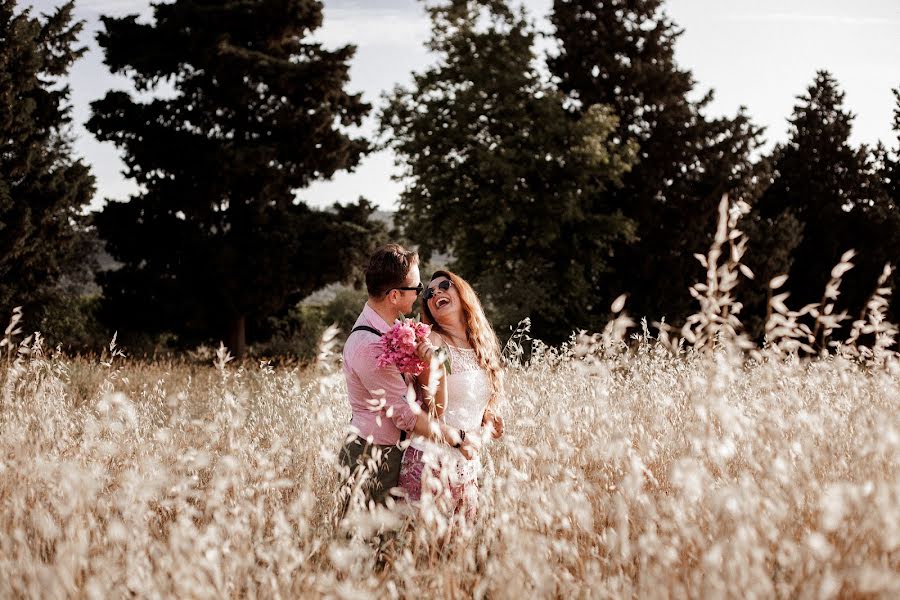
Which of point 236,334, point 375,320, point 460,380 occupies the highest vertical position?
point 375,320

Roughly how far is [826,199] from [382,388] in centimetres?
2952

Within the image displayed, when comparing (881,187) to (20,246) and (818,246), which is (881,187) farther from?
(20,246)

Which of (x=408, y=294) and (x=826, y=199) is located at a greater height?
(x=826, y=199)

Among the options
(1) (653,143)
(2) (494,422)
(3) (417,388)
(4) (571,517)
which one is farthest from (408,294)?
(1) (653,143)

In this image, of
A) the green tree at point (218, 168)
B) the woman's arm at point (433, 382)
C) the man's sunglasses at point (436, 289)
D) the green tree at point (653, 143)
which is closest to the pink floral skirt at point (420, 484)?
the woman's arm at point (433, 382)

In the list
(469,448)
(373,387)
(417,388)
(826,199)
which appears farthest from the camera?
(826,199)

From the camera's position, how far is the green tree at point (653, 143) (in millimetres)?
24016

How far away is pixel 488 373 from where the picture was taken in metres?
3.59

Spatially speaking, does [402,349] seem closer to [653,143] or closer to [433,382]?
[433,382]

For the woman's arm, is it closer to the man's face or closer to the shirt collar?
the shirt collar

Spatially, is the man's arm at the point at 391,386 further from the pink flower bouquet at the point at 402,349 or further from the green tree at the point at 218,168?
the green tree at the point at 218,168

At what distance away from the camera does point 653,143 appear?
24.3m

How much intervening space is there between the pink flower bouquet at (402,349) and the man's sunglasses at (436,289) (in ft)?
2.41

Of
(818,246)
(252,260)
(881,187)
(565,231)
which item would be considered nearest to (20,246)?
(252,260)
